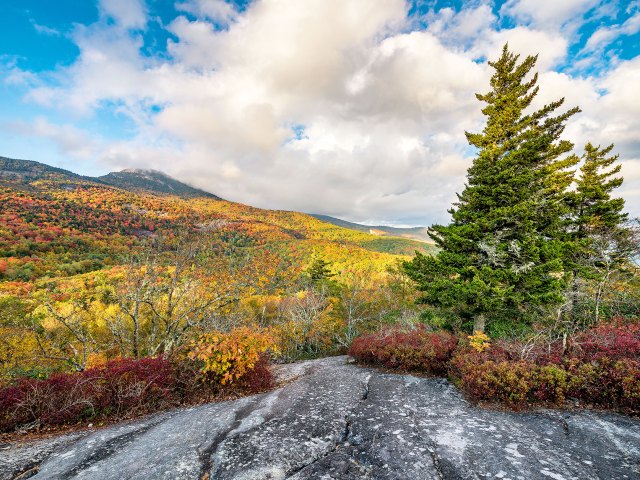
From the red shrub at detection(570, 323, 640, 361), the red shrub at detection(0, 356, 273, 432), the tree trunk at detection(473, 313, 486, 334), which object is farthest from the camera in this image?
the tree trunk at detection(473, 313, 486, 334)

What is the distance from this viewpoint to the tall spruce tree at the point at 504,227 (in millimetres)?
13734

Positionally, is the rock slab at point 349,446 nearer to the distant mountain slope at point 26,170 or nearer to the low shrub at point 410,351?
the low shrub at point 410,351

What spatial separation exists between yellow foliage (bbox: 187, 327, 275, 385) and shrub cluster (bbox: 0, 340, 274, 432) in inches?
9.5

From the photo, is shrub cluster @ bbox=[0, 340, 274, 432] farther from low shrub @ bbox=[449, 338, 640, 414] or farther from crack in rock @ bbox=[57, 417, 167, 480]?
low shrub @ bbox=[449, 338, 640, 414]

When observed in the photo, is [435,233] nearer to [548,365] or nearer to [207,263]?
[548,365]

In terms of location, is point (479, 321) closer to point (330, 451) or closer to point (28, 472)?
point (330, 451)

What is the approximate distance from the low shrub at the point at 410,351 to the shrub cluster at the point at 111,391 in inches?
204

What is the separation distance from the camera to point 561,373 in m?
6.72

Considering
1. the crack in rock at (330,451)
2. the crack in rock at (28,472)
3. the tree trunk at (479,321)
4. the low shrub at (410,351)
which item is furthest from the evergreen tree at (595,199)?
the crack in rock at (28,472)

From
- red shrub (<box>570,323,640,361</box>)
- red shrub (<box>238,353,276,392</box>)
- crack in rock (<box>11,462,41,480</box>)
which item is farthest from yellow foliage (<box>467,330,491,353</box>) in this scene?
crack in rock (<box>11,462,41,480</box>)

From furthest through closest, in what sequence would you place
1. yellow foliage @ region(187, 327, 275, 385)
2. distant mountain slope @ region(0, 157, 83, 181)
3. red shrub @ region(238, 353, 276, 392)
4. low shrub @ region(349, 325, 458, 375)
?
distant mountain slope @ region(0, 157, 83, 181) → low shrub @ region(349, 325, 458, 375) → red shrub @ region(238, 353, 276, 392) → yellow foliage @ region(187, 327, 275, 385)

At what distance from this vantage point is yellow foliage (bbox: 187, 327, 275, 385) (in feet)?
29.1

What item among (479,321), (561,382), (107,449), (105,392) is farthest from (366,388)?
(479,321)

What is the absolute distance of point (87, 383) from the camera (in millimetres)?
7574
